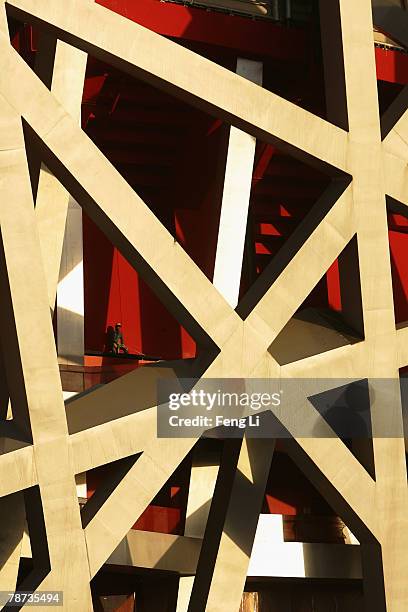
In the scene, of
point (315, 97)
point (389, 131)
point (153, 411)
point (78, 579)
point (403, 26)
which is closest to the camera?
point (78, 579)

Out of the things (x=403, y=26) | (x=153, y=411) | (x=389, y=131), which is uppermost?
(x=403, y=26)

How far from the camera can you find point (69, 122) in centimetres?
1275

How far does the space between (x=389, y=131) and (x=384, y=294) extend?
2.23m

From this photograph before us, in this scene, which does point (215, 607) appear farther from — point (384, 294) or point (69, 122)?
point (69, 122)

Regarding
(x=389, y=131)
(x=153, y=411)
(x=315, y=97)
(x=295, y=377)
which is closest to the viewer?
(x=153, y=411)

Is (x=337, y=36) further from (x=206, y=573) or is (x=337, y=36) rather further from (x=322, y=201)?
(x=206, y=573)

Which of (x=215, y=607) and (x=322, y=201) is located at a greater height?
(x=322, y=201)

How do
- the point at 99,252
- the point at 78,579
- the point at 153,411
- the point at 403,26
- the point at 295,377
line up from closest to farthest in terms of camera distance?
the point at 78,579 < the point at 153,411 < the point at 295,377 < the point at 403,26 < the point at 99,252

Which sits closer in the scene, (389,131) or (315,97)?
(389,131)

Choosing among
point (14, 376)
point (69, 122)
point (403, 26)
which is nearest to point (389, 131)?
point (403, 26)

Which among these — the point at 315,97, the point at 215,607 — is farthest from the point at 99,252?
the point at 215,607

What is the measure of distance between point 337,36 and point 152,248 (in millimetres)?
4272

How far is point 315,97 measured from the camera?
18.5 meters

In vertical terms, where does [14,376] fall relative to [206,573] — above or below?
above
